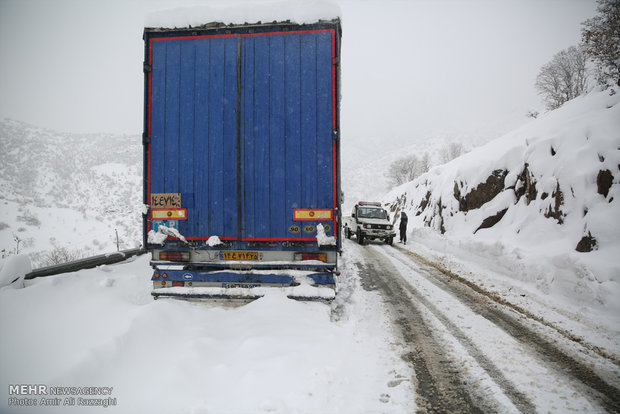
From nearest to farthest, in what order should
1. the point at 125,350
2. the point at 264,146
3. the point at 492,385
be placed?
the point at 492,385, the point at 125,350, the point at 264,146

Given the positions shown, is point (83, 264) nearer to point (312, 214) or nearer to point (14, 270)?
point (14, 270)

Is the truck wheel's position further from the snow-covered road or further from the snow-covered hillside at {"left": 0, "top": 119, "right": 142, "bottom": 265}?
the snow-covered hillside at {"left": 0, "top": 119, "right": 142, "bottom": 265}

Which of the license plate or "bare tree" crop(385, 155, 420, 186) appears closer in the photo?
the license plate

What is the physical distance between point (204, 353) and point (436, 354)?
301 centimetres

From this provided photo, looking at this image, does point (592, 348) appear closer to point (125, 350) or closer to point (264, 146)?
point (264, 146)

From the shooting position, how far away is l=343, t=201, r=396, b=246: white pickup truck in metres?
15.1

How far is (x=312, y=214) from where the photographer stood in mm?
4520

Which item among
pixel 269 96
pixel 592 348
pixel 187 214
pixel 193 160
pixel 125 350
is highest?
pixel 269 96

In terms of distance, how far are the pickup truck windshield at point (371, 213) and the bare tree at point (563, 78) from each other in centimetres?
2146

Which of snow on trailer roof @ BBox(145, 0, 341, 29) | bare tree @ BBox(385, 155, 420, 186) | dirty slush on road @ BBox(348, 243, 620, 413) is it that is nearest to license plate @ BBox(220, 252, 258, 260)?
dirty slush on road @ BBox(348, 243, 620, 413)

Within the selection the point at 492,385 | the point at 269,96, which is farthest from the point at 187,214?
the point at 492,385

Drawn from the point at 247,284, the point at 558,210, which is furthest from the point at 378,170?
the point at 247,284

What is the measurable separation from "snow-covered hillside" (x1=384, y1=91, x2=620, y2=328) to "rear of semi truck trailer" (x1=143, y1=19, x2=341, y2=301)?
17.1 ft

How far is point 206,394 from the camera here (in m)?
2.79
